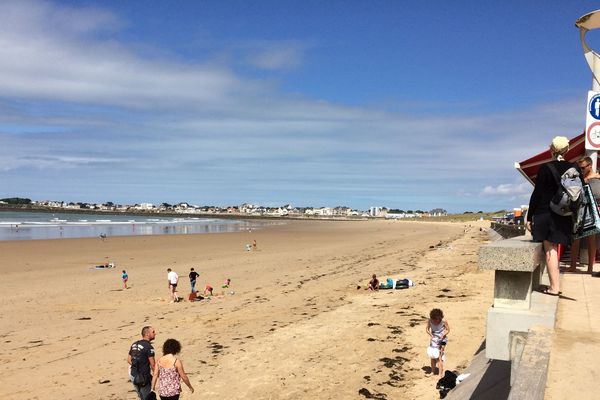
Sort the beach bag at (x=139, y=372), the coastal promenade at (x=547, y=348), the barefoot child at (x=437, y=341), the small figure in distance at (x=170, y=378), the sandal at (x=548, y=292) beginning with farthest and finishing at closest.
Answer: the barefoot child at (x=437, y=341), the beach bag at (x=139, y=372), the small figure in distance at (x=170, y=378), the sandal at (x=548, y=292), the coastal promenade at (x=547, y=348)

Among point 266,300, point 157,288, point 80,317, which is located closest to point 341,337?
point 266,300

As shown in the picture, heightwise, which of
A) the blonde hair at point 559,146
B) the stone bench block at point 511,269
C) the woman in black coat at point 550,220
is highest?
the blonde hair at point 559,146

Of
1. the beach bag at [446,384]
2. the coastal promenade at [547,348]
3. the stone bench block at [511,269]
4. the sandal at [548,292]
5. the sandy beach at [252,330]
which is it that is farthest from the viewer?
the sandy beach at [252,330]

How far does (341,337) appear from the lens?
32.6 feet

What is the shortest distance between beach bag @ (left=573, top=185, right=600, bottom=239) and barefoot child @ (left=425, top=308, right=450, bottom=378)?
330cm

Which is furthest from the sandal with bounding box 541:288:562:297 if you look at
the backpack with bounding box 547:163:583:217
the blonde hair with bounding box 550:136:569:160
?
the blonde hair with bounding box 550:136:569:160

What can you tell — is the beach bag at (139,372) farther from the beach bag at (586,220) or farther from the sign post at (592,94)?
the sign post at (592,94)

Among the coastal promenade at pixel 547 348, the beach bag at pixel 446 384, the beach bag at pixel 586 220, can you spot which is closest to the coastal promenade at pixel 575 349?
the coastal promenade at pixel 547 348

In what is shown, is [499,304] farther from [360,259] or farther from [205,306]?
[360,259]

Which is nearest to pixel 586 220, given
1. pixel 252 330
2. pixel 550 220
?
pixel 550 220

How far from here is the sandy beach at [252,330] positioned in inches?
312

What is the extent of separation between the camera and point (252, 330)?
1140 cm

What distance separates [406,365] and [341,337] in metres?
2.07

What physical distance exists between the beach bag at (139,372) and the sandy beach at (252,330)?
1.05m
